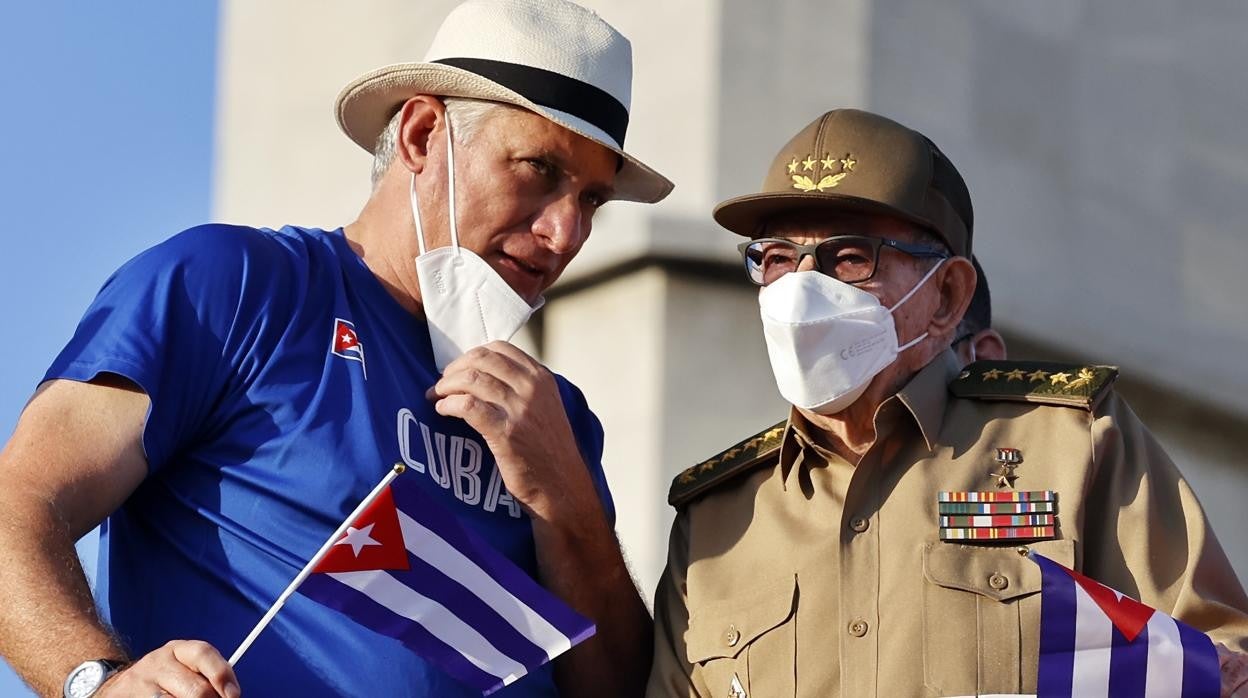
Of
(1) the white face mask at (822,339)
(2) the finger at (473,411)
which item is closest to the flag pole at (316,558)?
(2) the finger at (473,411)

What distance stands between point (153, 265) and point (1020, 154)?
5465mm

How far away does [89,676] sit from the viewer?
12.1 ft

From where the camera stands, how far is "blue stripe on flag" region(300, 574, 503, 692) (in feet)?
Result: 13.4

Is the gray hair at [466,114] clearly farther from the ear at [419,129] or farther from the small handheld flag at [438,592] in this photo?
the small handheld flag at [438,592]

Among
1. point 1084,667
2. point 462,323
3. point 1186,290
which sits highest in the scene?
point 462,323

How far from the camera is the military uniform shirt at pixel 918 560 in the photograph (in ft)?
14.0

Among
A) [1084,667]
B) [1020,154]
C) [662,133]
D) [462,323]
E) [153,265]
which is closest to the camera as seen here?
[1084,667]

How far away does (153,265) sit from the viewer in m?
4.29

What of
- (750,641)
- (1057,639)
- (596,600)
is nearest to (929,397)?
(750,641)

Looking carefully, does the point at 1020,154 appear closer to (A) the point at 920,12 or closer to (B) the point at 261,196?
(A) the point at 920,12

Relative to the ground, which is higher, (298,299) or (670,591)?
(298,299)

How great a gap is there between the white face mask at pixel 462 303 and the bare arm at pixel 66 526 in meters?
0.87

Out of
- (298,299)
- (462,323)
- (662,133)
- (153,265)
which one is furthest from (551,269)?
(662,133)

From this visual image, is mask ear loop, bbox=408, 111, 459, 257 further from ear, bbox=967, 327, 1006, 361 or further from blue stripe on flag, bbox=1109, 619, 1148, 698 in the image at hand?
ear, bbox=967, 327, 1006, 361
